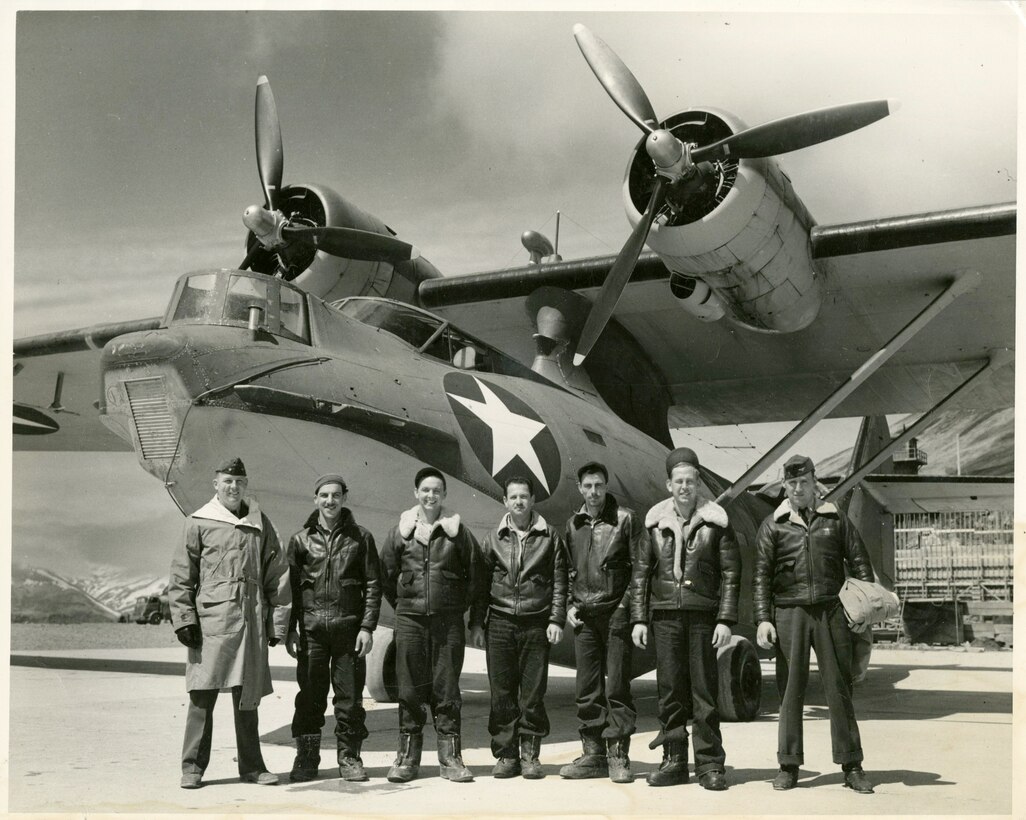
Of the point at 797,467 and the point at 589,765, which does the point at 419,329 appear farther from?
the point at 589,765

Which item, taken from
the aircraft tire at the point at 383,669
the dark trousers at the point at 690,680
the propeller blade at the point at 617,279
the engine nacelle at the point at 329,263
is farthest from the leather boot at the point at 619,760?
the engine nacelle at the point at 329,263

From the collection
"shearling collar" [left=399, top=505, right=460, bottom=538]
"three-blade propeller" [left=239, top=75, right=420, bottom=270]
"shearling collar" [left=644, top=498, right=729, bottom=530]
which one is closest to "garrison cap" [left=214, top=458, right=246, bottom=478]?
"shearling collar" [left=399, top=505, right=460, bottom=538]

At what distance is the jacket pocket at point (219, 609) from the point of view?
16.4 ft

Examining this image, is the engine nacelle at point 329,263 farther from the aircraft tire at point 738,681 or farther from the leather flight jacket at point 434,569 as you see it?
the aircraft tire at point 738,681

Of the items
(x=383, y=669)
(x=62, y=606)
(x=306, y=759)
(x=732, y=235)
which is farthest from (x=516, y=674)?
(x=62, y=606)

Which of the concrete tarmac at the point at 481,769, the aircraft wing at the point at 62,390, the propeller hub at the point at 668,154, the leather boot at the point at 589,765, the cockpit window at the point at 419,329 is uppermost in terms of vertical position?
the propeller hub at the point at 668,154

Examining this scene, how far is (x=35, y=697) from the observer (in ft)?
30.9

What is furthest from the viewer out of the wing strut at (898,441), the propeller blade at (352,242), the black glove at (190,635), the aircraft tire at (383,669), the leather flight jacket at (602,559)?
the wing strut at (898,441)

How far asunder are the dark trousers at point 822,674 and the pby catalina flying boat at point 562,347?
2515mm

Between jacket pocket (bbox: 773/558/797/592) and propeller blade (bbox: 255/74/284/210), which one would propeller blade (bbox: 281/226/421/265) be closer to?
propeller blade (bbox: 255/74/284/210)

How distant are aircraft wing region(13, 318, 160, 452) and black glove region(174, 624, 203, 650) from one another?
596cm

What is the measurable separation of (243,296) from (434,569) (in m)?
2.23

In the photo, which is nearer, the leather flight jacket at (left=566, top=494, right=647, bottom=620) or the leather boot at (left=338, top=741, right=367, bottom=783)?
the leather boot at (left=338, top=741, right=367, bottom=783)

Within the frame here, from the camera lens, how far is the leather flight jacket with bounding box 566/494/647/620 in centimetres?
537
